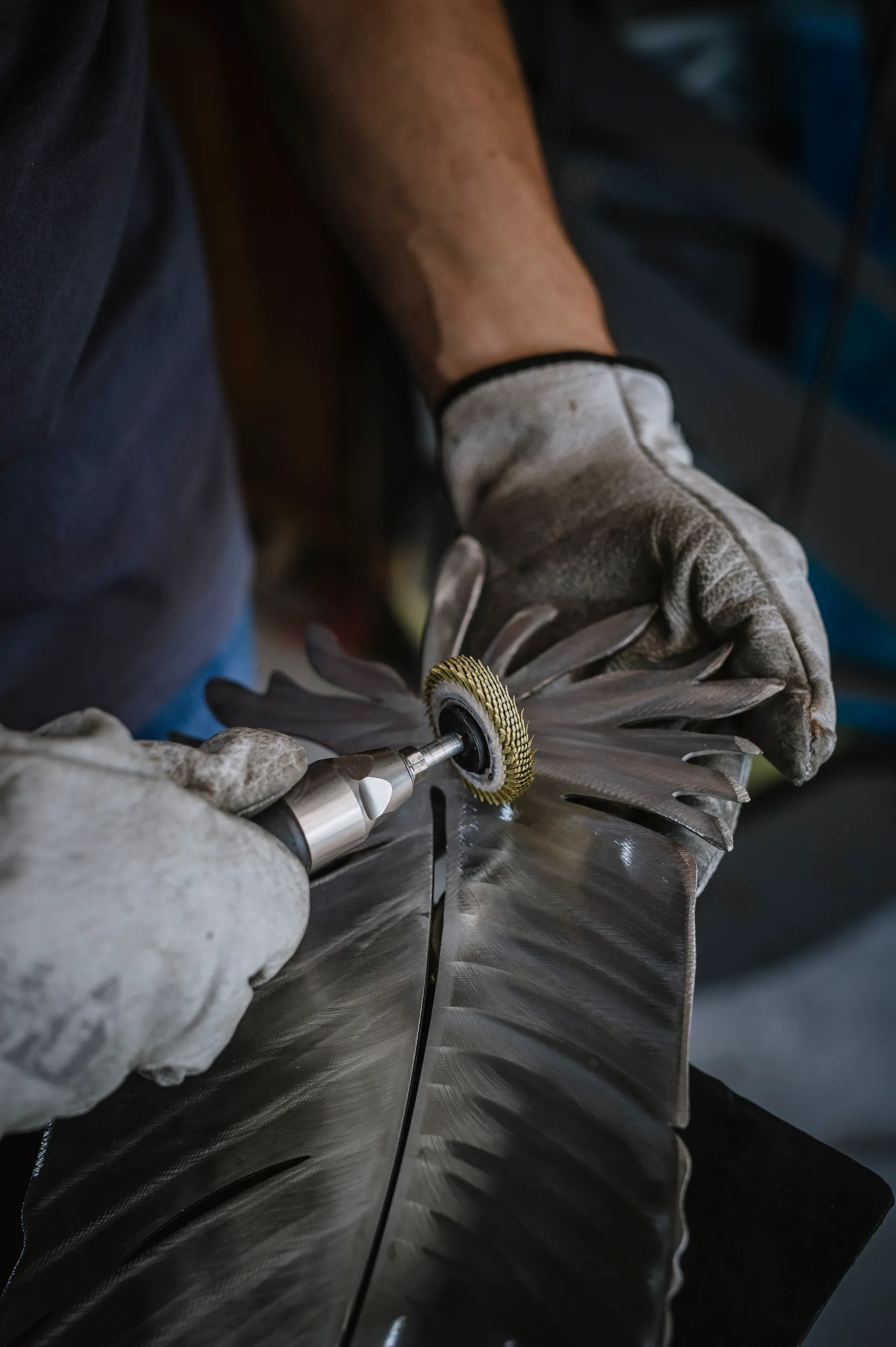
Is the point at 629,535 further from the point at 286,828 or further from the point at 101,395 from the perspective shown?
the point at 101,395

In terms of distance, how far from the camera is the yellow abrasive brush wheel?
772 mm

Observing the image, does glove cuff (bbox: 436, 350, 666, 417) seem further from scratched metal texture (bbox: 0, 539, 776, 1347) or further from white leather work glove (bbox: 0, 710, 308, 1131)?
white leather work glove (bbox: 0, 710, 308, 1131)

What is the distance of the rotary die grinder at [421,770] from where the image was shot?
0.70m

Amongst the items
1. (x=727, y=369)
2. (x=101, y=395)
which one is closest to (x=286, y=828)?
(x=101, y=395)

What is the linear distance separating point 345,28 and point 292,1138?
122 cm

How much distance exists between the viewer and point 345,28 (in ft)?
3.67

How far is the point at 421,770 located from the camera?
0.77 metres

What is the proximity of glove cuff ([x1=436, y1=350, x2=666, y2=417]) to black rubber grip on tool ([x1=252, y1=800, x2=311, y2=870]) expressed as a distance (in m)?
0.62

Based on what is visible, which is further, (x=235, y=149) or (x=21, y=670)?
(x=235, y=149)

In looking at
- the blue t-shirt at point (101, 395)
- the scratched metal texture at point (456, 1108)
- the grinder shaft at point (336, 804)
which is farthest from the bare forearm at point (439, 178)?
the grinder shaft at point (336, 804)

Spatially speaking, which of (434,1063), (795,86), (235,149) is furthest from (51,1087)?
(795,86)

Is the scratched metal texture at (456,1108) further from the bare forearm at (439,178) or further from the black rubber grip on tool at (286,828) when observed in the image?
the bare forearm at (439,178)

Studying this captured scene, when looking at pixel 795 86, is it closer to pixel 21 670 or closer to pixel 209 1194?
pixel 21 670

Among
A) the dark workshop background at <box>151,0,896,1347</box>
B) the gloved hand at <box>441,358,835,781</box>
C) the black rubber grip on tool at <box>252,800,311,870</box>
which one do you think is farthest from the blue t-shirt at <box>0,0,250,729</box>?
the dark workshop background at <box>151,0,896,1347</box>
